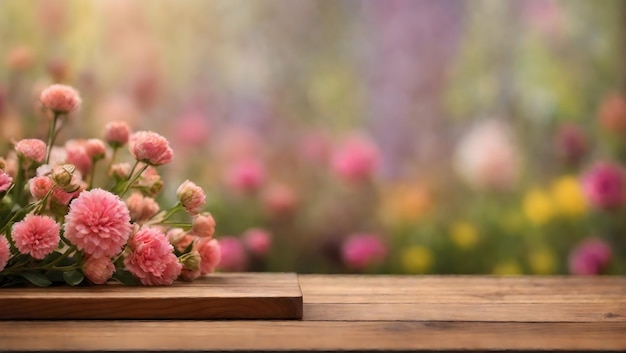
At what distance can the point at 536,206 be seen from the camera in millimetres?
2211

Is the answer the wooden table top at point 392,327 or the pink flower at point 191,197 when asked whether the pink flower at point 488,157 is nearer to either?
the wooden table top at point 392,327

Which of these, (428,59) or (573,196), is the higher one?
(428,59)

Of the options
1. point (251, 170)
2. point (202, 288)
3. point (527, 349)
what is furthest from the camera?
point (251, 170)

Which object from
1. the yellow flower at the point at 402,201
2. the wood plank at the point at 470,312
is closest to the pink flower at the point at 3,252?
the wood plank at the point at 470,312

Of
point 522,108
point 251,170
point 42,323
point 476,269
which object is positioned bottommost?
point 42,323

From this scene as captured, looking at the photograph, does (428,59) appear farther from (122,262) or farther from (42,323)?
(42,323)

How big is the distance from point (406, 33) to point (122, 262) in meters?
1.18

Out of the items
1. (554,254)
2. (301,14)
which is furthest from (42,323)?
(554,254)

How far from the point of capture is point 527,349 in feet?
3.17

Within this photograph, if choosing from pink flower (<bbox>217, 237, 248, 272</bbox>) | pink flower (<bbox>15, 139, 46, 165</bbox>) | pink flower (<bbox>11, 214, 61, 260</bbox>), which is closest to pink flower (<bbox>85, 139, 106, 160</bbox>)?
pink flower (<bbox>15, 139, 46, 165</bbox>)

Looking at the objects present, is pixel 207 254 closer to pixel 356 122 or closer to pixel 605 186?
pixel 356 122

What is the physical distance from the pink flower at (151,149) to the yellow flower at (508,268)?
3.88 ft

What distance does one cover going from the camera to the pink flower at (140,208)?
1303 mm

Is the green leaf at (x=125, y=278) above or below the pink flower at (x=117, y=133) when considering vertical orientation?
below
